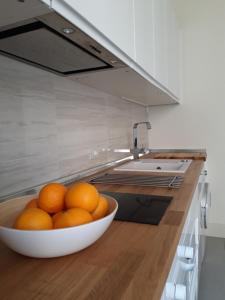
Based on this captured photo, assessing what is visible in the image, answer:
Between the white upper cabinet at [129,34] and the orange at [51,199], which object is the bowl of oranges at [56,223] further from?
the white upper cabinet at [129,34]

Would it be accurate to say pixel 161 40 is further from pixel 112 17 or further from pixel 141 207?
pixel 141 207

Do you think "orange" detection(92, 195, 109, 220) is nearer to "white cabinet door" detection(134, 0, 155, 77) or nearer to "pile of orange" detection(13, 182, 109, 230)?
"pile of orange" detection(13, 182, 109, 230)

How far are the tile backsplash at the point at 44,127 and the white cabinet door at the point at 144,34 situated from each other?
0.43 metres

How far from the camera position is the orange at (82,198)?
616 mm

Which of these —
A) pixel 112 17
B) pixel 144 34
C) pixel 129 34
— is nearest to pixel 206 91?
pixel 144 34

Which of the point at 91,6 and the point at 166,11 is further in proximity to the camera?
the point at 166,11

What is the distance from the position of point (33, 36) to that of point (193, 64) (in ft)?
7.50

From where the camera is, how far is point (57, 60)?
1.02 metres

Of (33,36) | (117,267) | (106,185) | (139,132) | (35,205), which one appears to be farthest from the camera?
Answer: (139,132)

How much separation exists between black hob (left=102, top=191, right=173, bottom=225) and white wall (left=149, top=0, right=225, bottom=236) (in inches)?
74.3

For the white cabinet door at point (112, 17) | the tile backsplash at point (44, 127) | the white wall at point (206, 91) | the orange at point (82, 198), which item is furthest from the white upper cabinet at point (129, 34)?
the white wall at point (206, 91)

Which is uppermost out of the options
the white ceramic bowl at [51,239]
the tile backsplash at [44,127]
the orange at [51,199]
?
the tile backsplash at [44,127]

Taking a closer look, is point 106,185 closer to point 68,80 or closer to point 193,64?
point 68,80

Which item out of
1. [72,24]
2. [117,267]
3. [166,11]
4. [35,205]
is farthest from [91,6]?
[166,11]
